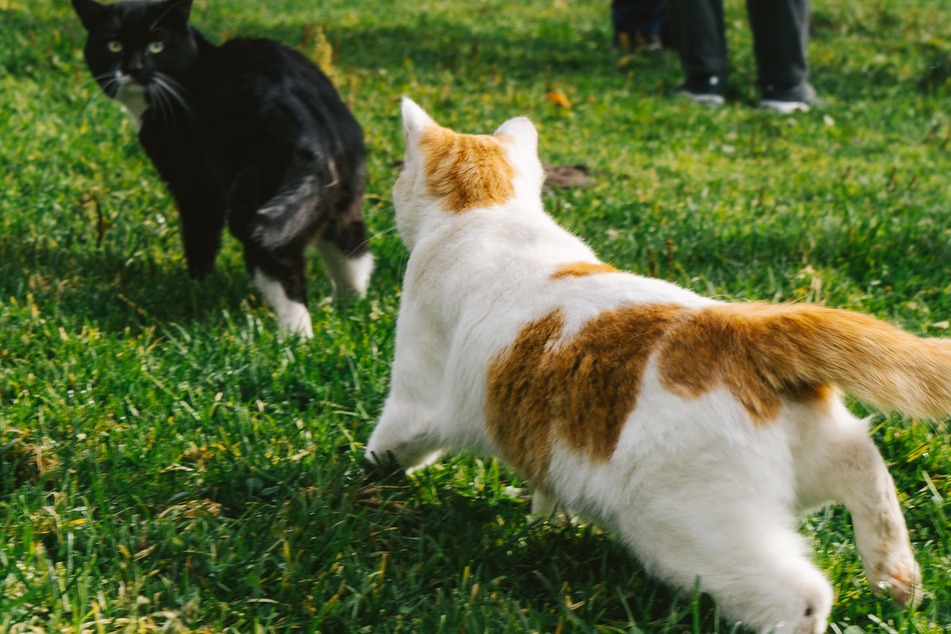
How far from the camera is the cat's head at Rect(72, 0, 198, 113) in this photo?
157 inches

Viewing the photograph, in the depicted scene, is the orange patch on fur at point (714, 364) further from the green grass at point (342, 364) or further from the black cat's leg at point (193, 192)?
the black cat's leg at point (193, 192)

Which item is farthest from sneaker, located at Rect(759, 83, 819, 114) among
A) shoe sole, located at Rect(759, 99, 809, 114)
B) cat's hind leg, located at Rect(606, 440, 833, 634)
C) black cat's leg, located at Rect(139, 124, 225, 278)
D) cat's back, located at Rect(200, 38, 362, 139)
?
cat's hind leg, located at Rect(606, 440, 833, 634)

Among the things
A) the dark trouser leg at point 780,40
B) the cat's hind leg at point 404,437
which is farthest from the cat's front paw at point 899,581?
the dark trouser leg at point 780,40

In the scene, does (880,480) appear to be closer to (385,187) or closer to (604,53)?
(385,187)

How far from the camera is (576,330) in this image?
203 centimetres

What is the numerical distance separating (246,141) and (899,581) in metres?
2.64

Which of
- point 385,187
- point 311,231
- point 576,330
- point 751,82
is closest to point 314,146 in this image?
point 311,231

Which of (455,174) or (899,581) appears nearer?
(899,581)

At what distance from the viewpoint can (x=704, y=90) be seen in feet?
24.1

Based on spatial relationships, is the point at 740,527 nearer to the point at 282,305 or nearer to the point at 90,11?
the point at 282,305

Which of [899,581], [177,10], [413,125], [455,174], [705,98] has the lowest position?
[899,581]

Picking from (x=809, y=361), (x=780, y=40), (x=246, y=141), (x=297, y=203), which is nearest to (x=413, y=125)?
(x=297, y=203)

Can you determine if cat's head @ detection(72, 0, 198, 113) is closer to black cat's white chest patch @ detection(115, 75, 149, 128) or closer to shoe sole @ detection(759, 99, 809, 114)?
black cat's white chest patch @ detection(115, 75, 149, 128)

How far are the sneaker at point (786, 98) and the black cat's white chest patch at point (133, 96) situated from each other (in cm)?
478
